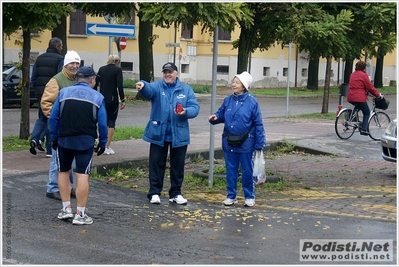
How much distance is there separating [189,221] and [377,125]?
10.6 m

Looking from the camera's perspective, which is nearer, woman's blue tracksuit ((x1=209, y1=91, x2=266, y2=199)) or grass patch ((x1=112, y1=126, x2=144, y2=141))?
woman's blue tracksuit ((x1=209, y1=91, x2=266, y2=199))

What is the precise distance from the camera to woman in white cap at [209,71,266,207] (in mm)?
9852

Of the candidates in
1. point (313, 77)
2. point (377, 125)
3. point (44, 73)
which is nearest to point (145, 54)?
point (377, 125)

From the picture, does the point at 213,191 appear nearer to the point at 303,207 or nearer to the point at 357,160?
the point at 303,207

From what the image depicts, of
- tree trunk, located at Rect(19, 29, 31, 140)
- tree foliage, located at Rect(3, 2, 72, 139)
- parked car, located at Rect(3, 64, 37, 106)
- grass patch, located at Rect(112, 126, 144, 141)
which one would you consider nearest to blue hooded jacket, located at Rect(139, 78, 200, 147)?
tree foliage, located at Rect(3, 2, 72, 139)

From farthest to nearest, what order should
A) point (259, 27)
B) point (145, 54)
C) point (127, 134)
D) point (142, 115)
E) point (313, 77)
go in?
point (313, 77), point (145, 54), point (142, 115), point (127, 134), point (259, 27)

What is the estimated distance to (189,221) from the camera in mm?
8820

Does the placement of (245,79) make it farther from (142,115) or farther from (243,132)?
(142,115)

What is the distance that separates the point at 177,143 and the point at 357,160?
5.80 metres

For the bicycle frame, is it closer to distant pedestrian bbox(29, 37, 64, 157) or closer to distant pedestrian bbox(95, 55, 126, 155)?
distant pedestrian bbox(95, 55, 126, 155)

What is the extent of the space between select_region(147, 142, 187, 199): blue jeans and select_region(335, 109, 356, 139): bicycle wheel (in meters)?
8.88

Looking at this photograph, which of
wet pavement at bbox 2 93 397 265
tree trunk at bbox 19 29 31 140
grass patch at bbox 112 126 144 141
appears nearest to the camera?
wet pavement at bbox 2 93 397 265

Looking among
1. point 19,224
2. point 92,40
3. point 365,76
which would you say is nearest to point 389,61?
point 92,40

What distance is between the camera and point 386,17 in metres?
10.5
